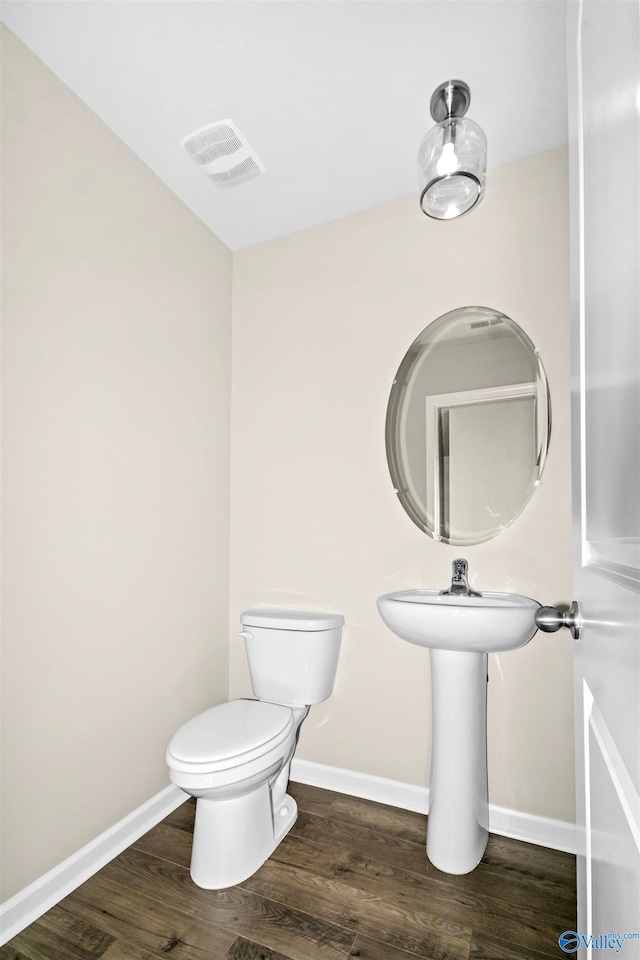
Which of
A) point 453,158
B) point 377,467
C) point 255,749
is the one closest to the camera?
point 453,158

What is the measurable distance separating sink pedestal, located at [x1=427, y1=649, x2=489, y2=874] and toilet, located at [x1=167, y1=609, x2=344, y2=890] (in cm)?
52

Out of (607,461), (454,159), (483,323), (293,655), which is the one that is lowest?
(293,655)

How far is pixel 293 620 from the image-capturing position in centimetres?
198

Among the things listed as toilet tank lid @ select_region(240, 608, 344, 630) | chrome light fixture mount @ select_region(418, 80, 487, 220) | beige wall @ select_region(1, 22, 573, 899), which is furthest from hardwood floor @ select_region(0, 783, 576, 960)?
chrome light fixture mount @ select_region(418, 80, 487, 220)

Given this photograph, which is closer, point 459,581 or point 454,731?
point 454,731

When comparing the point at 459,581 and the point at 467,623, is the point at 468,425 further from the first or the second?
the point at 467,623

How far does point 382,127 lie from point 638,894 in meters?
Result: 2.07

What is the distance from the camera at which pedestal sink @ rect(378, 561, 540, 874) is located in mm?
1547

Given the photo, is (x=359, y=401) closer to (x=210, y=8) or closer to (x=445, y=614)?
(x=445, y=614)

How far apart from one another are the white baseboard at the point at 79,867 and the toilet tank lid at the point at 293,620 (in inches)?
28.2

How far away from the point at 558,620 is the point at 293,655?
1395 mm

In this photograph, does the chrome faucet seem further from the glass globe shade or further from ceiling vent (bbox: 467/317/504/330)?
the glass globe shade

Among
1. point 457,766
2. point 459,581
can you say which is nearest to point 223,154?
point 459,581

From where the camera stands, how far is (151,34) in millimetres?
1434
